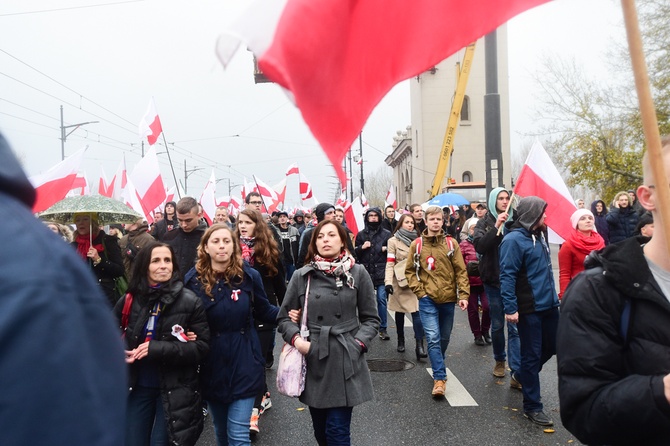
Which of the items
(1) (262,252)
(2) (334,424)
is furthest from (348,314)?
(1) (262,252)

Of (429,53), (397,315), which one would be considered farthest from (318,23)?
(397,315)

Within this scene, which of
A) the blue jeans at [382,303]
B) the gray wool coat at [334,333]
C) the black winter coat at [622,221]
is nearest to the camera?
the gray wool coat at [334,333]

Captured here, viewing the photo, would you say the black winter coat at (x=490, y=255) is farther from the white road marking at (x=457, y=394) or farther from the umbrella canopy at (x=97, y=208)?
the umbrella canopy at (x=97, y=208)

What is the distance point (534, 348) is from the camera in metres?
5.43

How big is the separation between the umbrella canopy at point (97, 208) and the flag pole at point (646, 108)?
532 cm

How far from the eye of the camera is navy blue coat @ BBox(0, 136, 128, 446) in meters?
0.86

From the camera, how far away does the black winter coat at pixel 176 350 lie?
369cm

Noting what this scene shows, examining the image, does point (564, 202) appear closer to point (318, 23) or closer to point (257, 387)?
point (257, 387)

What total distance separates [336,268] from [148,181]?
Result: 5.69 meters

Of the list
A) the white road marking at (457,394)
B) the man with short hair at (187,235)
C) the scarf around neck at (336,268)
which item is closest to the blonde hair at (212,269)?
the scarf around neck at (336,268)

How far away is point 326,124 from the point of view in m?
1.89

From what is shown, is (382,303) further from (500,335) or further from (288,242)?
(500,335)

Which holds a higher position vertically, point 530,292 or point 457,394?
point 530,292

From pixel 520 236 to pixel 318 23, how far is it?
4127 mm
